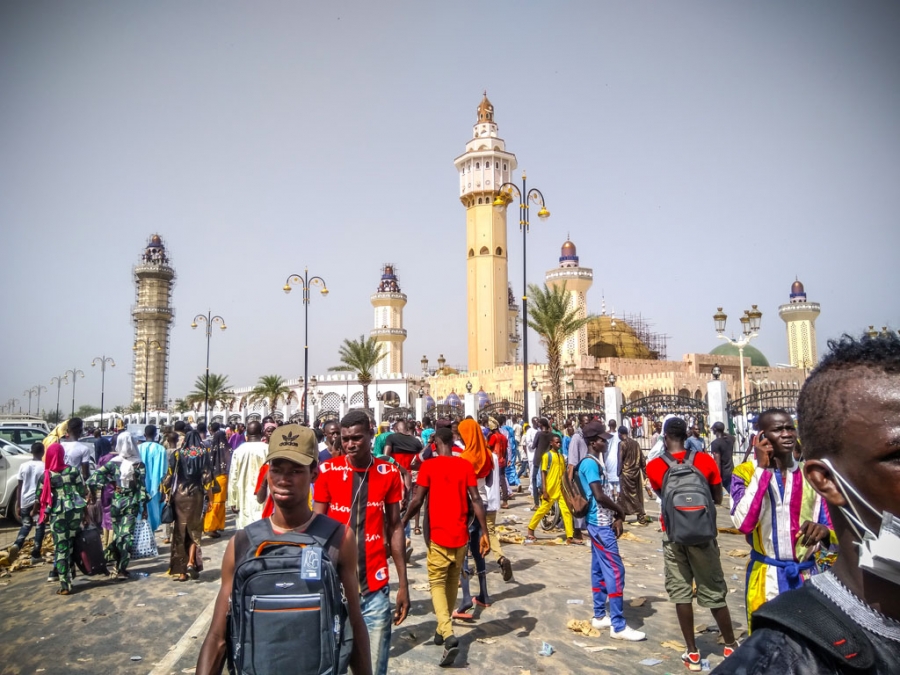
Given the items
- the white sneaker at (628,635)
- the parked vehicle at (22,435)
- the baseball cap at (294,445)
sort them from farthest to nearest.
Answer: the parked vehicle at (22,435) < the white sneaker at (628,635) < the baseball cap at (294,445)

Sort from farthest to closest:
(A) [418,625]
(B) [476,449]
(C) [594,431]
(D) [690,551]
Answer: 1. (B) [476,449]
2. (C) [594,431]
3. (A) [418,625]
4. (D) [690,551]

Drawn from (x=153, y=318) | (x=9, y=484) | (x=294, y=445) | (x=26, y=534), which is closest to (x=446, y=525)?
(x=294, y=445)

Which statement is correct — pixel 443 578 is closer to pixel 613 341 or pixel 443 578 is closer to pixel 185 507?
pixel 185 507

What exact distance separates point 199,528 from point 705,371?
4399 cm

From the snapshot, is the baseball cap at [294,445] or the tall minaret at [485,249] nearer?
the baseball cap at [294,445]

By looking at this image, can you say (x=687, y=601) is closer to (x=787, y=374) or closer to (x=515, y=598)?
(x=515, y=598)

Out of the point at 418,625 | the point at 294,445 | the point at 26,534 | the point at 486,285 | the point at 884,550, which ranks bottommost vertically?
the point at 418,625

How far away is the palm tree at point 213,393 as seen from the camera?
5377 cm

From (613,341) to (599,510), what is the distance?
179 ft

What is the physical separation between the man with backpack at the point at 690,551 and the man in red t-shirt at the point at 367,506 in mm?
2060

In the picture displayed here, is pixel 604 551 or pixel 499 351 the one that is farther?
pixel 499 351

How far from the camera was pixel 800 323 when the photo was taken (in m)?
62.0

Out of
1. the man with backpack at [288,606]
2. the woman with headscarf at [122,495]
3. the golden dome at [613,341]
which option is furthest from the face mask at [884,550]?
the golden dome at [613,341]

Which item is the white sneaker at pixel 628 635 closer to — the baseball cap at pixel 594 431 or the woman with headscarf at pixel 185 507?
the baseball cap at pixel 594 431
